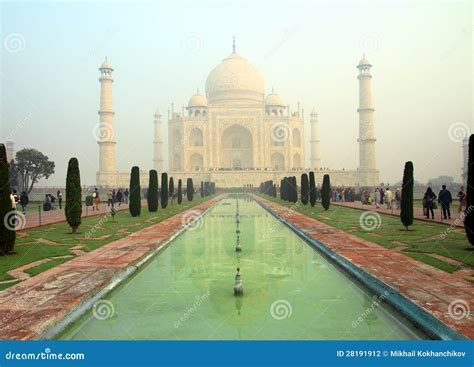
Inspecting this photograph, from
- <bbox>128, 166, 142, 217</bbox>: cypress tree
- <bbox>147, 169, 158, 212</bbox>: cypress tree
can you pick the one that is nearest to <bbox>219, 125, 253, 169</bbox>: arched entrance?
<bbox>147, 169, 158, 212</bbox>: cypress tree

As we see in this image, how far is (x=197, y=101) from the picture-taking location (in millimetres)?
45125

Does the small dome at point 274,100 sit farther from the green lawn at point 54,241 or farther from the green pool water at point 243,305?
the green pool water at point 243,305

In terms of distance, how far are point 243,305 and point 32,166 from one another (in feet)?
86.5

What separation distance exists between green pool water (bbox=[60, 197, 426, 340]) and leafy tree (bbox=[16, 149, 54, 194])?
927 inches

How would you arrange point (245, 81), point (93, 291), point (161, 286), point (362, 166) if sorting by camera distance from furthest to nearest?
1. point (245, 81)
2. point (362, 166)
3. point (161, 286)
4. point (93, 291)

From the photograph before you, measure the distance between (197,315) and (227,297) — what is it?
0.58 m

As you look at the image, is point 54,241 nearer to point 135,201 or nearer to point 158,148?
point 135,201

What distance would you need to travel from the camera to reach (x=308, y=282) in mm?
4582

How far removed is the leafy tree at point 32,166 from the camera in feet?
87.1

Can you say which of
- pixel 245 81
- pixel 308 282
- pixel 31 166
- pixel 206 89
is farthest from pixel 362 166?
pixel 308 282

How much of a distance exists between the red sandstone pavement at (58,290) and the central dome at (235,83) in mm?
37921

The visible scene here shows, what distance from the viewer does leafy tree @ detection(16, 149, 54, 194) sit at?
87.1ft
